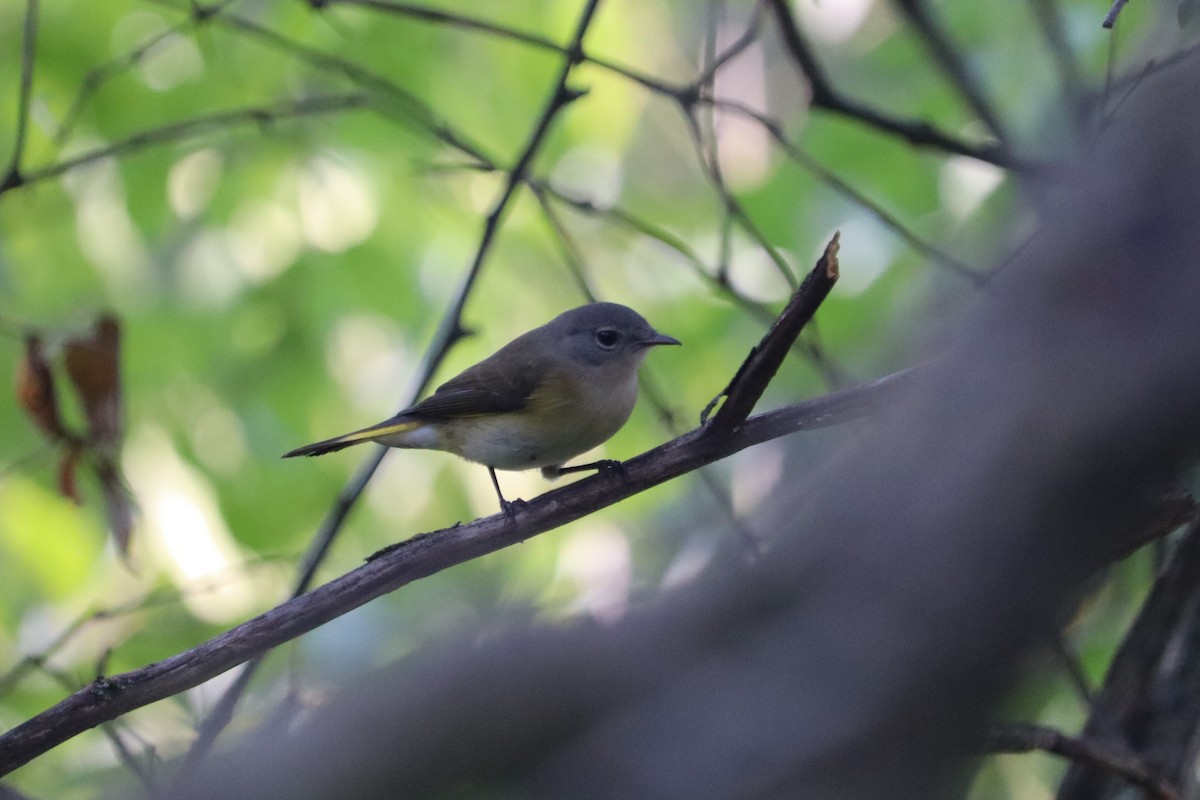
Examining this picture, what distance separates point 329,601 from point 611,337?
2357 millimetres

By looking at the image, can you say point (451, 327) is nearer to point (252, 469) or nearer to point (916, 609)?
point (252, 469)

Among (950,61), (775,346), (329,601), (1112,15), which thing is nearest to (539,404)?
(329,601)

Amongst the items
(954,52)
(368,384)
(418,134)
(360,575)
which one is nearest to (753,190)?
(954,52)

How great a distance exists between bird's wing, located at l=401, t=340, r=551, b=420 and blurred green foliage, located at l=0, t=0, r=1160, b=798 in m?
0.32

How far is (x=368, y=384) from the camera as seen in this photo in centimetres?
559

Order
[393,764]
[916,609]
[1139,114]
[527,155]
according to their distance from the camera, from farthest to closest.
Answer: [527,155] → [393,764] → [1139,114] → [916,609]

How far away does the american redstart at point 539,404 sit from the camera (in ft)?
14.0

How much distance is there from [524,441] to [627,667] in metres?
3.11

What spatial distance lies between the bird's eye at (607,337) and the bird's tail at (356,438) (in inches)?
33.4

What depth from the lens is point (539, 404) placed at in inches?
172

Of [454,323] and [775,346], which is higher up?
[454,323]

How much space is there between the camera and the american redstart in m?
4.25

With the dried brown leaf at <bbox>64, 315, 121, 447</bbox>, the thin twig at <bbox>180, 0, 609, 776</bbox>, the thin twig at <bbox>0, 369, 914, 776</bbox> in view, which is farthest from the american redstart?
the thin twig at <bbox>0, 369, 914, 776</bbox>

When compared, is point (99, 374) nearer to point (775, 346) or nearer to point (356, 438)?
point (356, 438)
